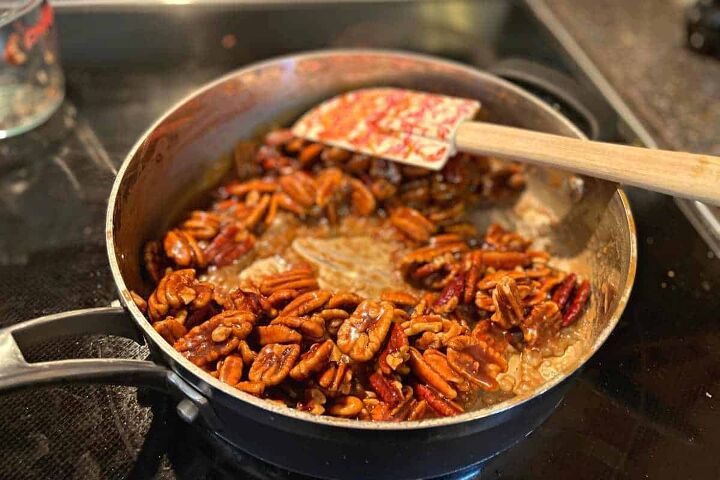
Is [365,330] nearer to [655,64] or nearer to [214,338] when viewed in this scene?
[214,338]

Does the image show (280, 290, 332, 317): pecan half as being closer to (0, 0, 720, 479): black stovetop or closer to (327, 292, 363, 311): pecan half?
(327, 292, 363, 311): pecan half

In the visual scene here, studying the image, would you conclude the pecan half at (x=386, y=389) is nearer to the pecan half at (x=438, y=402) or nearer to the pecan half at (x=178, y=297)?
the pecan half at (x=438, y=402)

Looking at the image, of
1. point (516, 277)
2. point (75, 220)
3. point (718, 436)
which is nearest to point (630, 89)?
point (516, 277)

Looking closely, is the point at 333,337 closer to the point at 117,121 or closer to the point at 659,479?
the point at 659,479

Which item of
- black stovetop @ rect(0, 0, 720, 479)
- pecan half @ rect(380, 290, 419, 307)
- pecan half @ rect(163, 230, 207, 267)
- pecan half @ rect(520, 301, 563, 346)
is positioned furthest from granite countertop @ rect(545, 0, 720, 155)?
pecan half @ rect(163, 230, 207, 267)

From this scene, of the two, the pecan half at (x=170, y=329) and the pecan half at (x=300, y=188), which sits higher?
the pecan half at (x=170, y=329)

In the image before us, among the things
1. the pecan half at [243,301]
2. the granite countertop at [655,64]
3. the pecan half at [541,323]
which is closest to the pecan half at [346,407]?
the pecan half at [243,301]
